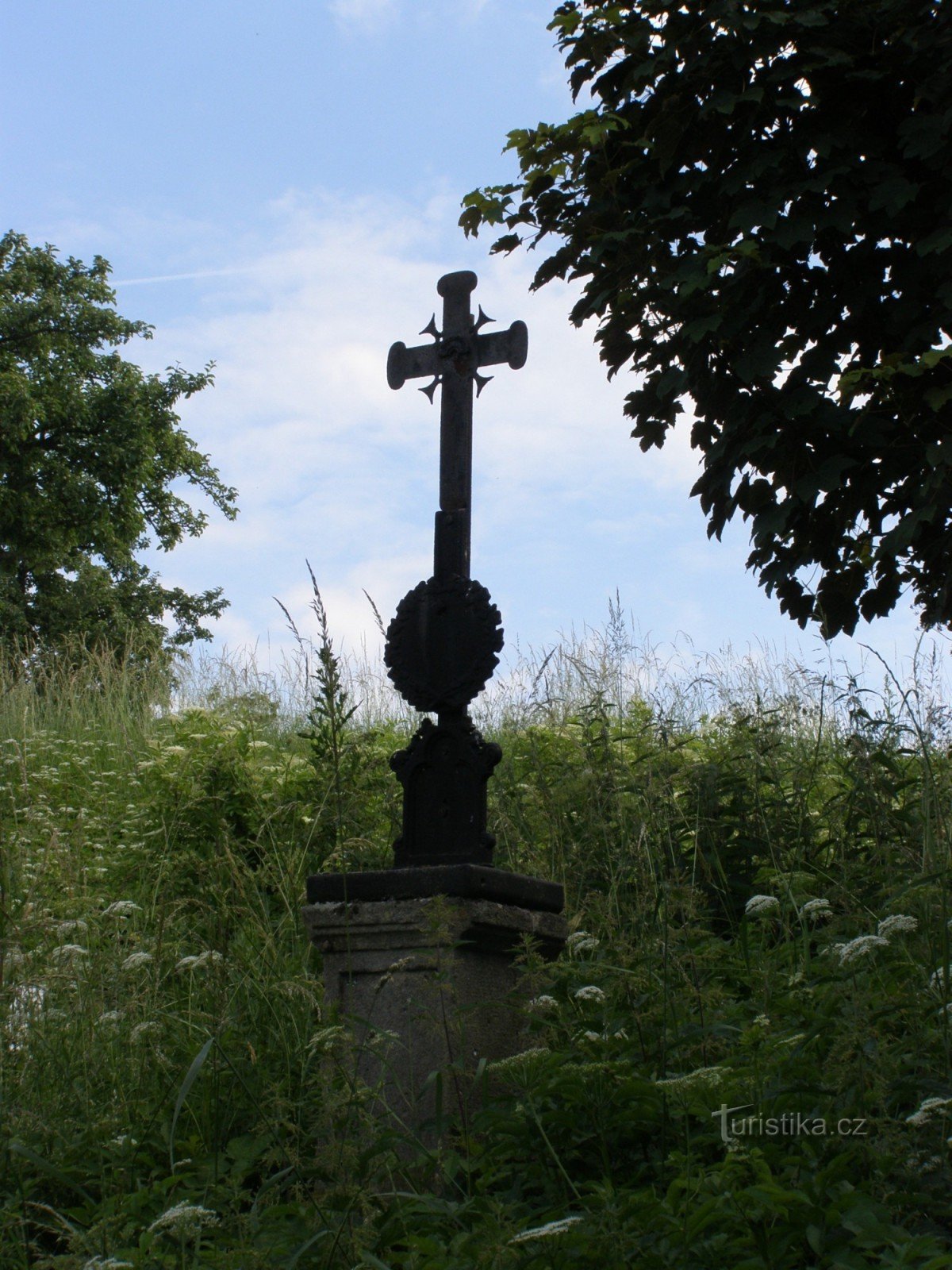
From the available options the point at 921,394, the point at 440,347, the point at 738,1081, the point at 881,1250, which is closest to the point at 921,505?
the point at 921,394

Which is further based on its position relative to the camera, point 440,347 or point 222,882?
point 222,882

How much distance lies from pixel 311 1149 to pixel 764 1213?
1.50 metres

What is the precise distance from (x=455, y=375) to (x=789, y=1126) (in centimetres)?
232

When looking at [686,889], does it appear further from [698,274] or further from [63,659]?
[63,659]

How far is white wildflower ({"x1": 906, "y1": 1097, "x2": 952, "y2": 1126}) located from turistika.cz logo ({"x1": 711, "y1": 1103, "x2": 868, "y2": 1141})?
0.21m

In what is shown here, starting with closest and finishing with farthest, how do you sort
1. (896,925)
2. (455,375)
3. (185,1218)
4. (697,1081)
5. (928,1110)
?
(185,1218), (928,1110), (697,1081), (896,925), (455,375)

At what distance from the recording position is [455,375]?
3717 millimetres

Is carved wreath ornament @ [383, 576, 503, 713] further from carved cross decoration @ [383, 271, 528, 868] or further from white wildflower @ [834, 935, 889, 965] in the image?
white wildflower @ [834, 935, 889, 965]

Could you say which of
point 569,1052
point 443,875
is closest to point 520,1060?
point 569,1052

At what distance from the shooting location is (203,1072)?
3.35 meters

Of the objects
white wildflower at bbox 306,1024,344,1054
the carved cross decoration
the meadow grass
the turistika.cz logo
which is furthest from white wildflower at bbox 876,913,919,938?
white wildflower at bbox 306,1024,344,1054

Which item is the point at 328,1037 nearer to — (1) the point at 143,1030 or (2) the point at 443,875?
(2) the point at 443,875

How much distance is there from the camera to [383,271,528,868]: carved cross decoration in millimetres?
3330

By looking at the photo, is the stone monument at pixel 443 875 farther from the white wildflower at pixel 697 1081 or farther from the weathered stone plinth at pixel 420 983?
the white wildflower at pixel 697 1081
